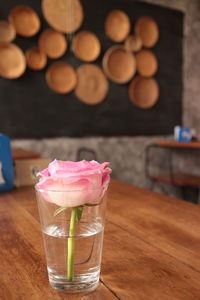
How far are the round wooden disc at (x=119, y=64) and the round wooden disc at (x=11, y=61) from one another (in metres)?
1.07

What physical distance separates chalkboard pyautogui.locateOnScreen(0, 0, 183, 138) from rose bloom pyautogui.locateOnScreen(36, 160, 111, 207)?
3.29 meters

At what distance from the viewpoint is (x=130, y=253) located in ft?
2.35

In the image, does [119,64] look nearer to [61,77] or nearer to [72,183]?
[61,77]

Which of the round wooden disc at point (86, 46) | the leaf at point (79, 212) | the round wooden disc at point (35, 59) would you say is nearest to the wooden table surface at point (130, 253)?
the leaf at point (79, 212)

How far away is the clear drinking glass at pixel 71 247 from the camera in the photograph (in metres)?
0.54

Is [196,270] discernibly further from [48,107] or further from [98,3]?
[98,3]

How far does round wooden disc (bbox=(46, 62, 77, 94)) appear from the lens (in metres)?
3.87

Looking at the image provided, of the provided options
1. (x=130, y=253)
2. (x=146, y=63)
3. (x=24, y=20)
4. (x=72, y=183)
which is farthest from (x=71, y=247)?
(x=146, y=63)

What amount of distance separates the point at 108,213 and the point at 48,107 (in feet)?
9.90

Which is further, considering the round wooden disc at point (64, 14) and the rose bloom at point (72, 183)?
the round wooden disc at point (64, 14)

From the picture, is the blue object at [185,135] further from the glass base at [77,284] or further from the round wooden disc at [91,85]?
the glass base at [77,284]

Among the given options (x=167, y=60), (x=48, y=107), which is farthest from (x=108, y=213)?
(x=167, y=60)

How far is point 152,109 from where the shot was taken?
466cm

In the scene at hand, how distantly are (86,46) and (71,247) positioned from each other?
149 inches
